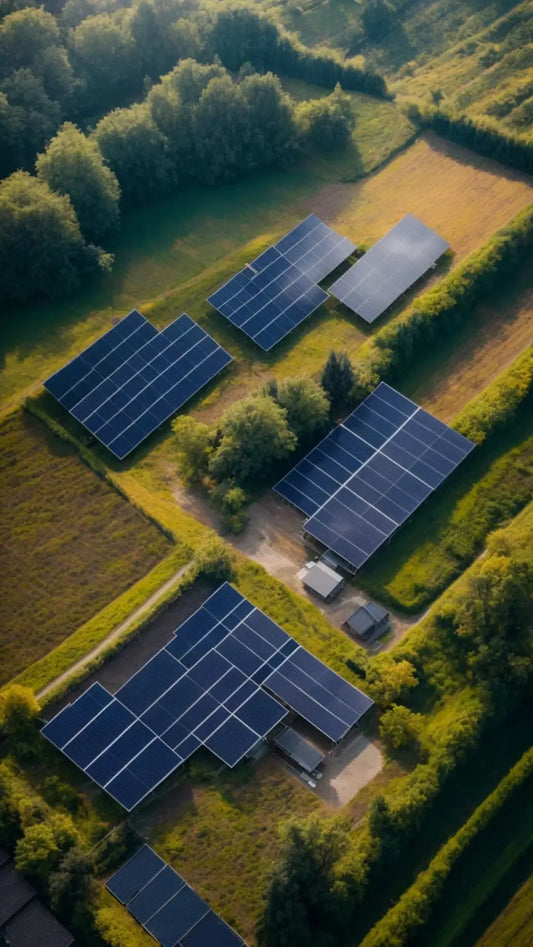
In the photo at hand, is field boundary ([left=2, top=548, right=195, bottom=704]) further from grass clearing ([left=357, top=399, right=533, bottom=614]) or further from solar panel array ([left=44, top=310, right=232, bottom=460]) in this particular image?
grass clearing ([left=357, top=399, right=533, bottom=614])

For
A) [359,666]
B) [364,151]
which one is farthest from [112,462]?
[364,151]

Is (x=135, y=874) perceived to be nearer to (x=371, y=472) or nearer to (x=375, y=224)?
(x=371, y=472)

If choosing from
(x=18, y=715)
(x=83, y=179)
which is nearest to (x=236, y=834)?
(x=18, y=715)

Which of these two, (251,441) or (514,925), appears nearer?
(514,925)

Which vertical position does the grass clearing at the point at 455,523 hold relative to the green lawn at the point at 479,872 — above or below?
above

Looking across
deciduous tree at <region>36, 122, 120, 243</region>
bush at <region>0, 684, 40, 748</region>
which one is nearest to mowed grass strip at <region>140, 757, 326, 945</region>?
bush at <region>0, 684, 40, 748</region>

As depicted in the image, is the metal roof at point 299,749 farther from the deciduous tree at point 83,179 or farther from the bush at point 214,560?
the deciduous tree at point 83,179

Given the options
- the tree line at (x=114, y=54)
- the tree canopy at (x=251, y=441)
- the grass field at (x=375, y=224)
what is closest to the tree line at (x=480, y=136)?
the grass field at (x=375, y=224)
